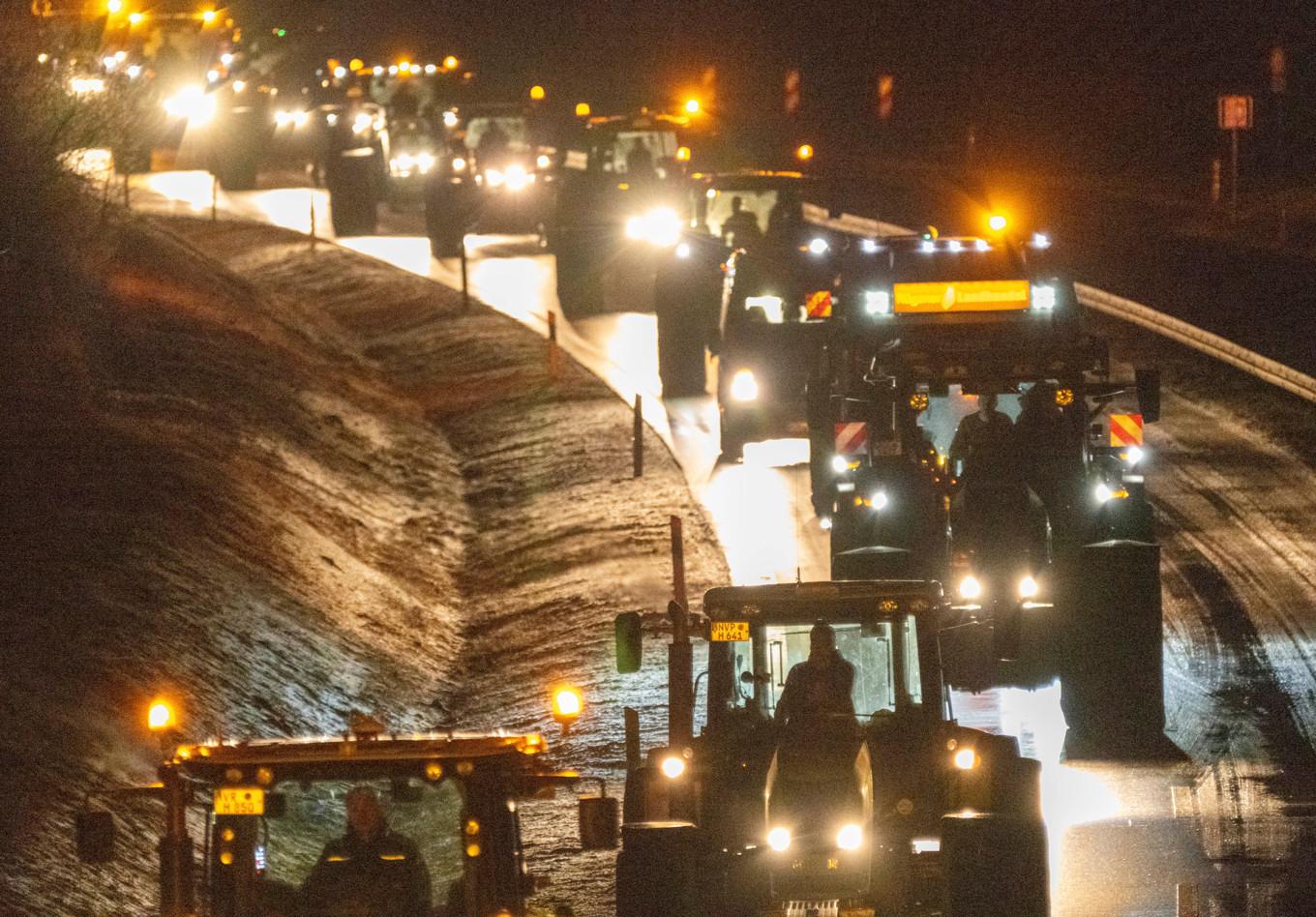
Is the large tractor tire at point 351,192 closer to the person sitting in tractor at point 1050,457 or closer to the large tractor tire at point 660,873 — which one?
the person sitting in tractor at point 1050,457

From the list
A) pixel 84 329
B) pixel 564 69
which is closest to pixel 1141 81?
pixel 564 69

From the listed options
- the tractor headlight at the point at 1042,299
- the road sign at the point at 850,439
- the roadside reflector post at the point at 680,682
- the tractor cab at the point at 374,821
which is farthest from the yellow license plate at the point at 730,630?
the tractor headlight at the point at 1042,299

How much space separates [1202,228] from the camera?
4278 cm

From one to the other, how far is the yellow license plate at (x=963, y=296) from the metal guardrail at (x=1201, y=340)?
9408 mm

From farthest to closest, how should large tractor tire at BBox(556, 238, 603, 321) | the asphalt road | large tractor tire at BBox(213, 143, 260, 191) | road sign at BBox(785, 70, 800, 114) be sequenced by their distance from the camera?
1. road sign at BBox(785, 70, 800, 114)
2. large tractor tire at BBox(213, 143, 260, 191)
3. large tractor tire at BBox(556, 238, 603, 321)
4. the asphalt road

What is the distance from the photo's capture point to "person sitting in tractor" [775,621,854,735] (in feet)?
36.5

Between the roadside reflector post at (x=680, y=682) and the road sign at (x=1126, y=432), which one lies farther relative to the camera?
Answer: the road sign at (x=1126, y=432)

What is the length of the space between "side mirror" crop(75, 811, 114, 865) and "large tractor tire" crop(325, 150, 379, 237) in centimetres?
4093

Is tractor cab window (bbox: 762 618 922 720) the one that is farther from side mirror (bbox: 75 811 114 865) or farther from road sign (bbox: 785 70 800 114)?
road sign (bbox: 785 70 800 114)

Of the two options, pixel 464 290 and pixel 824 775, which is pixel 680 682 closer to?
pixel 824 775

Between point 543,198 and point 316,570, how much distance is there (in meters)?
25.2

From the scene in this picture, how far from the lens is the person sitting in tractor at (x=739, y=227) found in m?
29.6

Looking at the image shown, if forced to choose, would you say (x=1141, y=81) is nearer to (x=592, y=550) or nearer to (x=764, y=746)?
(x=592, y=550)

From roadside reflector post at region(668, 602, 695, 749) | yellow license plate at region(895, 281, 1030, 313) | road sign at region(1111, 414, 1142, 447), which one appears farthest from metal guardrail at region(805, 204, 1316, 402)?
roadside reflector post at region(668, 602, 695, 749)
